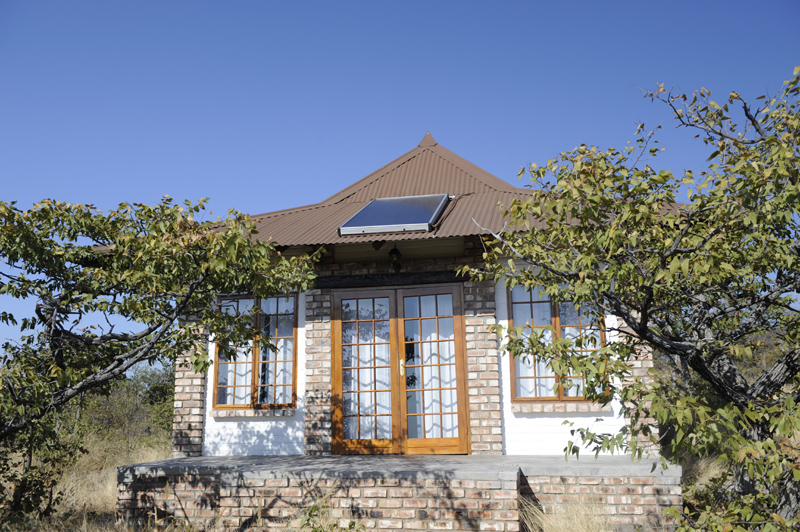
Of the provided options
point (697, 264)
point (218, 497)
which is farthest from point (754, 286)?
point (218, 497)

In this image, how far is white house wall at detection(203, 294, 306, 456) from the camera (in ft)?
27.4

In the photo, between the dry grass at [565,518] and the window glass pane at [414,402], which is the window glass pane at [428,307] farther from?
the dry grass at [565,518]

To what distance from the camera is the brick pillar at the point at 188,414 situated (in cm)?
845

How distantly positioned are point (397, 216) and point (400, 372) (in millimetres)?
2250

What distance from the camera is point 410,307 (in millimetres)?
8477

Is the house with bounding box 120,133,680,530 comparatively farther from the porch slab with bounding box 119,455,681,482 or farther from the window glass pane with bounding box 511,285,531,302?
the porch slab with bounding box 119,455,681,482

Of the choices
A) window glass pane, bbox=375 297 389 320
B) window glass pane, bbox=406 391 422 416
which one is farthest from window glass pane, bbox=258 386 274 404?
window glass pane, bbox=406 391 422 416

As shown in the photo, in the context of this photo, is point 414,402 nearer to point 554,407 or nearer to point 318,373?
point 318,373

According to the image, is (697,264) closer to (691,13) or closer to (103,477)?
(691,13)

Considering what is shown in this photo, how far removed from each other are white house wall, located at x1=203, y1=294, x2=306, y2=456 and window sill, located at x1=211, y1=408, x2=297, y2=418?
5cm

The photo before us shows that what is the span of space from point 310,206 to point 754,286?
7261 millimetres

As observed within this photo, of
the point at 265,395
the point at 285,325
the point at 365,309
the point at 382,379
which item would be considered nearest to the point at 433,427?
the point at 382,379

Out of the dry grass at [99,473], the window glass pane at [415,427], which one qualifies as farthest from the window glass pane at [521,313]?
the dry grass at [99,473]

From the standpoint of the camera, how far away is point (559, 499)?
6418mm
